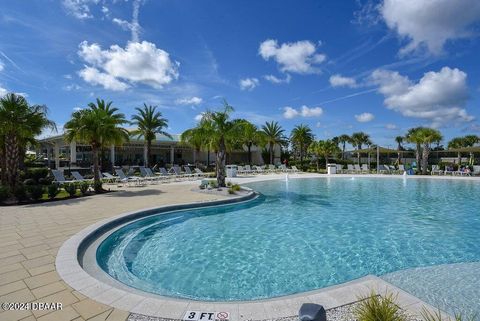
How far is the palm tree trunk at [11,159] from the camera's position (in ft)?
44.7

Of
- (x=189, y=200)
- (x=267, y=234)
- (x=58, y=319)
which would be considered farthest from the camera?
(x=189, y=200)

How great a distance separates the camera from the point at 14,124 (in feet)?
43.6

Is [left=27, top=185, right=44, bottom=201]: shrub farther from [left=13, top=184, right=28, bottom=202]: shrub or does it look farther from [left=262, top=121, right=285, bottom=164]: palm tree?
[left=262, top=121, right=285, bottom=164]: palm tree

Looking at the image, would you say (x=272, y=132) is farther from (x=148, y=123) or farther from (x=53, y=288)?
(x=53, y=288)

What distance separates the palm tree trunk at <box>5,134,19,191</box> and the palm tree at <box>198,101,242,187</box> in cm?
913

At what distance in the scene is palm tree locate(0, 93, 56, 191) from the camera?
43.4 ft

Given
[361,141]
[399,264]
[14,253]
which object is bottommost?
[399,264]

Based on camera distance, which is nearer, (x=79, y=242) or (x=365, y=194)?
(x=79, y=242)

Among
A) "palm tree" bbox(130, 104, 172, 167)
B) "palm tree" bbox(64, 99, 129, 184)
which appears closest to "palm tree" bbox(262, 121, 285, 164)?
"palm tree" bbox(130, 104, 172, 167)

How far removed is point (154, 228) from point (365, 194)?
12.5 m

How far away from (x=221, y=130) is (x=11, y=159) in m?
10.2

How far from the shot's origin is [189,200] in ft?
42.3

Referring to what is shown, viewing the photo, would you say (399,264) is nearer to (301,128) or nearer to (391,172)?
(391,172)

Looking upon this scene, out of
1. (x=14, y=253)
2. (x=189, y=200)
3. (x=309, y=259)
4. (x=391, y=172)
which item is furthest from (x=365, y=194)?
(x=391, y=172)
